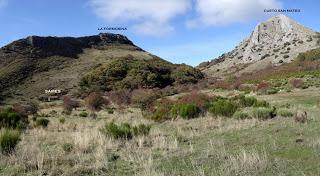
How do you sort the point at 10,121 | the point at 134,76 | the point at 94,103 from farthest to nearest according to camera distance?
1. the point at 134,76
2. the point at 94,103
3. the point at 10,121

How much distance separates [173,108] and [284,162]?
1612cm

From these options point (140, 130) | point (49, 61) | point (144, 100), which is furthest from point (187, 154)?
point (49, 61)

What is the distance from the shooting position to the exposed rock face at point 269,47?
94.1 m

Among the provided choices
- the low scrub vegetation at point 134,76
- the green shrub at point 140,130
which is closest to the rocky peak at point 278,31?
the low scrub vegetation at point 134,76

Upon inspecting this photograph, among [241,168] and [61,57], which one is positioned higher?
[61,57]

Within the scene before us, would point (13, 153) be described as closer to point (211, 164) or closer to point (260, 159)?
point (211, 164)

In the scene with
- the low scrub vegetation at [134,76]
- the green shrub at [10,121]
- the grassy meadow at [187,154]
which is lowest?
the grassy meadow at [187,154]

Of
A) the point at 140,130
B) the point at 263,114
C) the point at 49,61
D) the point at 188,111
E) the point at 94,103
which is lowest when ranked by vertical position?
the point at 140,130

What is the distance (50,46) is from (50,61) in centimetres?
773

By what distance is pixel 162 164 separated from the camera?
11234 mm

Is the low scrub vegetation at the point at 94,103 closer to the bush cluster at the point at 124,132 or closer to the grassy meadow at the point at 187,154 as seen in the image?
the grassy meadow at the point at 187,154

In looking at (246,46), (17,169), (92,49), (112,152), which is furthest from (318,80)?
(246,46)

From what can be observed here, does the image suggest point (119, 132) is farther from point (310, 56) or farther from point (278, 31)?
point (278, 31)

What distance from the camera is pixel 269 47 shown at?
112312mm
